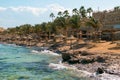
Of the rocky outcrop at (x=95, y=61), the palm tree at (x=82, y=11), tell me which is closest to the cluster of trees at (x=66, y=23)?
the palm tree at (x=82, y=11)

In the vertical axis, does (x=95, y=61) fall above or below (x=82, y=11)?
below

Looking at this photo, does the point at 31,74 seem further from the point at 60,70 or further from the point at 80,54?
the point at 80,54

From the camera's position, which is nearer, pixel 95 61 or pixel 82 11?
pixel 95 61

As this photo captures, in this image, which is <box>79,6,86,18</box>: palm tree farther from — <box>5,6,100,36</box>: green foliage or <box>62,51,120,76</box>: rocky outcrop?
<box>62,51,120,76</box>: rocky outcrop

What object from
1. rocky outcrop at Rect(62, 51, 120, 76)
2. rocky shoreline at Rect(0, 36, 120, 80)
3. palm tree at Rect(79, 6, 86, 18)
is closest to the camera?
rocky shoreline at Rect(0, 36, 120, 80)

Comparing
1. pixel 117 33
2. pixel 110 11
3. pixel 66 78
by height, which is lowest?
pixel 66 78

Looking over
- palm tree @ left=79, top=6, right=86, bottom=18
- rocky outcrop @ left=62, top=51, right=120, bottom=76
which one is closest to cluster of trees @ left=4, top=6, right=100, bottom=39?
palm tree @ left=79, top=6, right=86, bottom=18

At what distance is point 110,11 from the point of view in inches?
4063

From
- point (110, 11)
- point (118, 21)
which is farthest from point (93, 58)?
point (110, 11)

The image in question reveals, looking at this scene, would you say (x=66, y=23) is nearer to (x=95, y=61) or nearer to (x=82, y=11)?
(x=82, y=11)

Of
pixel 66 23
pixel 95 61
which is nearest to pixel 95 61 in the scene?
pixel 95 61

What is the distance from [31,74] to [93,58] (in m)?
16.2

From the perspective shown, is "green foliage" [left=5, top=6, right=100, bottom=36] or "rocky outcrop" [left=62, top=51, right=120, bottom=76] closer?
"rocky outcrop" [left=62, top=51, right=120, bottom=76]

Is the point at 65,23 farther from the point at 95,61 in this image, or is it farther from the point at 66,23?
the point at 95,61
